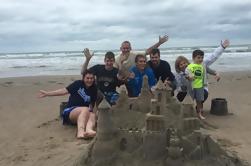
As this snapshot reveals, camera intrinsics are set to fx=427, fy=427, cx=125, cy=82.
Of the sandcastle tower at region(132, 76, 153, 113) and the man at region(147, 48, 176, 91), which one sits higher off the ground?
the man at region(147, 48, 176, 91)

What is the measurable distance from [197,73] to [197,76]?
66 millimetres

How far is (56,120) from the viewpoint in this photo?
874 cm

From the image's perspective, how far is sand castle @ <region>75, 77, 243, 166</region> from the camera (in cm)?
406

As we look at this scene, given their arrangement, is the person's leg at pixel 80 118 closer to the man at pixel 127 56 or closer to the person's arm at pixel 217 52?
the man at pixel 127 56

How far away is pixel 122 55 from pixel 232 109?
300 cm

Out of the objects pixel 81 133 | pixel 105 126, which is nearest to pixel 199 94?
pixel 81 133

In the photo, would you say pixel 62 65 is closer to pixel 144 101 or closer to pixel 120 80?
pixel 120 80

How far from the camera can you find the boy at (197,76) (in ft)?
27.2

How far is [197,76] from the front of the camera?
27.4 feet

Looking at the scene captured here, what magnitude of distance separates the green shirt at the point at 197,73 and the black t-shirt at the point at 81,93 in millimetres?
1997

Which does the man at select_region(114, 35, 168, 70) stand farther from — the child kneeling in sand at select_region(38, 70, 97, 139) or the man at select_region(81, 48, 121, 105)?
the child kneeling in sand at select_region(38, 70, 97, 139)

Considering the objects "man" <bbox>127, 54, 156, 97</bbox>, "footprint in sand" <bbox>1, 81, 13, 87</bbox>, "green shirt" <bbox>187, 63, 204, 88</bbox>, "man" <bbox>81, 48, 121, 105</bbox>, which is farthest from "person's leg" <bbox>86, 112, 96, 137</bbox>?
"footprint in sand" <bbox>1, 81, 13, 87</bbox>

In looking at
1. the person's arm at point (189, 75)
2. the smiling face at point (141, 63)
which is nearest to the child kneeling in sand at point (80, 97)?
the smiling face at point (141, 63)

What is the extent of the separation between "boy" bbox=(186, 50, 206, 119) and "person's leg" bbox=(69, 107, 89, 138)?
2216mm
